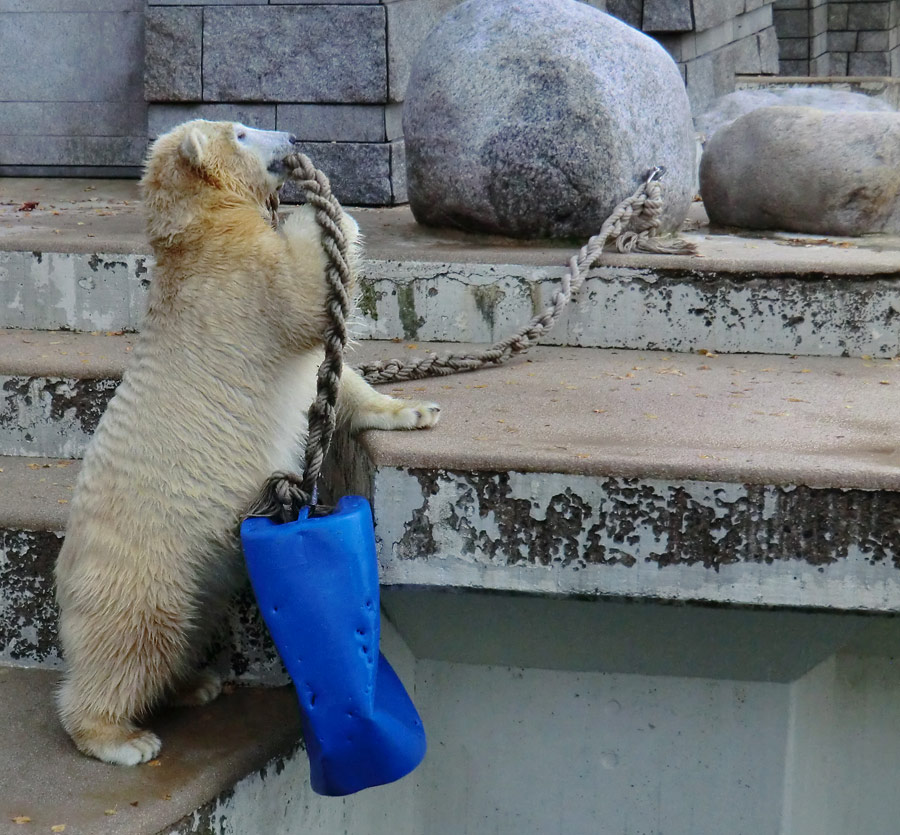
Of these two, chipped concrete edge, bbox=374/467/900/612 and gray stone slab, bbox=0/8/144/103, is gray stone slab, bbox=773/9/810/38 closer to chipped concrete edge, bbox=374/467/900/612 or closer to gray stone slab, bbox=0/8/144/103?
gray stone slab, bbox=0/8/144/103

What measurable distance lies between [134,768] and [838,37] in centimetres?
1695

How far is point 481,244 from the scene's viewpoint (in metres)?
3.69

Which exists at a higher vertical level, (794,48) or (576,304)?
(794,48)

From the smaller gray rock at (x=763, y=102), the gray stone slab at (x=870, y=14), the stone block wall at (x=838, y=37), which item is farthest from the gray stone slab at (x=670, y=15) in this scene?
the gray stone slab at (x=870, y=14)

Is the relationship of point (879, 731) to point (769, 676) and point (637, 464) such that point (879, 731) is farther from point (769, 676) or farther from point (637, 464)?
point (637, 464)

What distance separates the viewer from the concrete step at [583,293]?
9.84ft

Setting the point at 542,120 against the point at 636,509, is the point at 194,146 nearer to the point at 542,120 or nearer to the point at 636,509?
the point at 636,509

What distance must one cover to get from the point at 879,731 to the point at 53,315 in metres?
2.57

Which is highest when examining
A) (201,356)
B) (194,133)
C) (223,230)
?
(194,133)

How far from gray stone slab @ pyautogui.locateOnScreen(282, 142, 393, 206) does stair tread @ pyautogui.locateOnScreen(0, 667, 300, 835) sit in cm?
345

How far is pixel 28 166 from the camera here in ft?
19.9

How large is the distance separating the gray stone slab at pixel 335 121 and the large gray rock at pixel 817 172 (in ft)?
6.55

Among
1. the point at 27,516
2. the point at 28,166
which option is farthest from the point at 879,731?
the point at 28,166

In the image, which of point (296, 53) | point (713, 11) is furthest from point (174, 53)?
point (713, 11)
